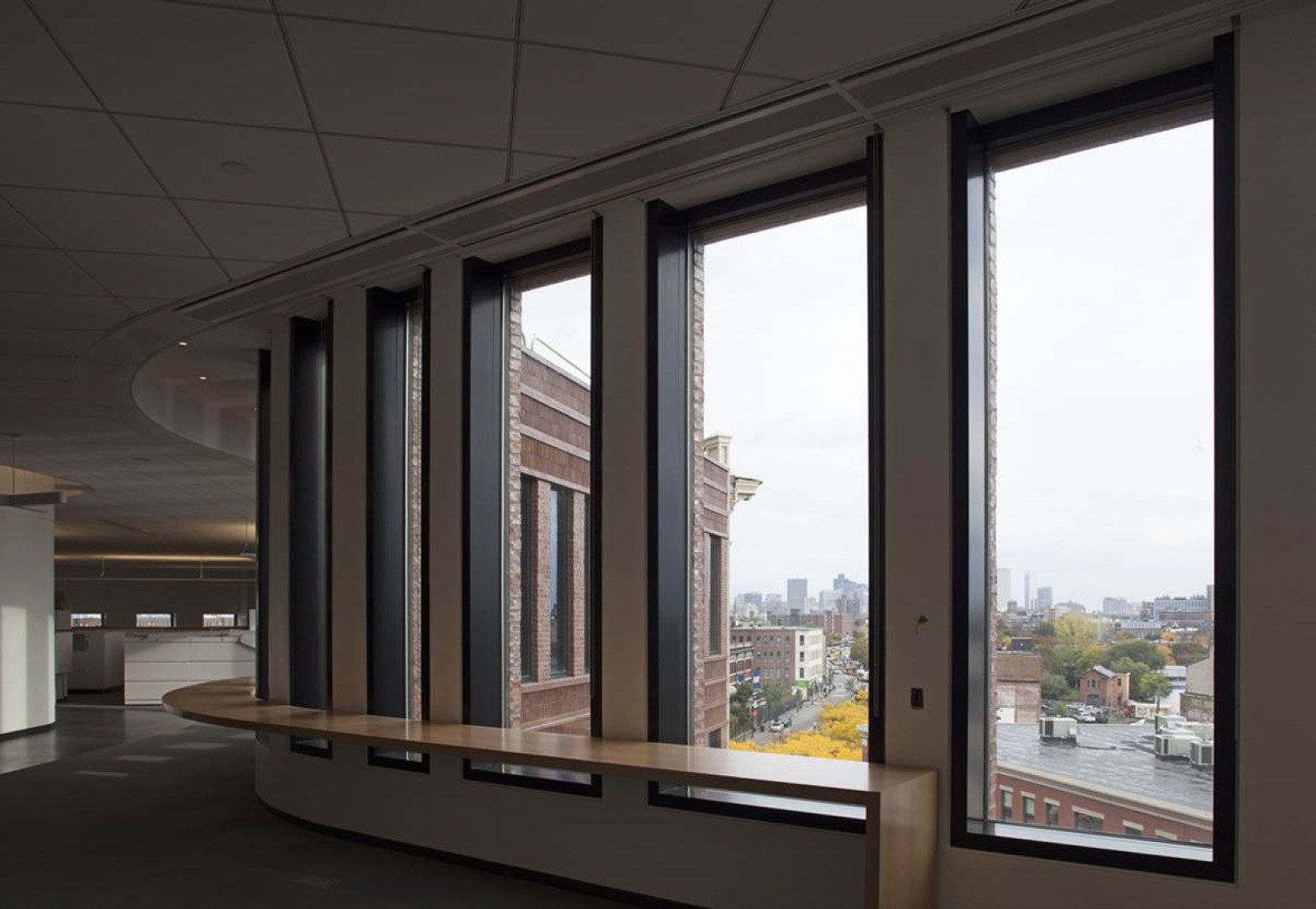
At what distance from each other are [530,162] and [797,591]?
214 centimetres

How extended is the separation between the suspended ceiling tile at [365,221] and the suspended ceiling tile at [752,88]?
77.1 inches

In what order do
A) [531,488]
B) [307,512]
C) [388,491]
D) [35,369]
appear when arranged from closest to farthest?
1. [531,488]
2. [388,491]
3. [307,512]
4. [35,369]

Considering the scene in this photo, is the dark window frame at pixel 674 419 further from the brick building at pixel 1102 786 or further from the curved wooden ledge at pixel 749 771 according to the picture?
the brick building at pixel 1102 786

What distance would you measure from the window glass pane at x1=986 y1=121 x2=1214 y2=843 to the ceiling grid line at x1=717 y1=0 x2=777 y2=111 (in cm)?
114

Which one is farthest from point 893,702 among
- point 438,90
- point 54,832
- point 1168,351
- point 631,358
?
point 54,832

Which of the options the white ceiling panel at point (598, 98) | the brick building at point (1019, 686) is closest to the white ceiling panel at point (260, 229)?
the white ceiling panel at point (598, 98)

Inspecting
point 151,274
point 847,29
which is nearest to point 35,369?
point 151,274

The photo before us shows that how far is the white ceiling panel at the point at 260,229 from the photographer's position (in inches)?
190

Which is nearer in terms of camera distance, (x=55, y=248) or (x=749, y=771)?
(x=749, y=771)

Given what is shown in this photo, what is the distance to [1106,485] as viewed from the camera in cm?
383

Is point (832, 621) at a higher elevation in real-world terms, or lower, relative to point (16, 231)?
lower

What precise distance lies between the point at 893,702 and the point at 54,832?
17.6 ft

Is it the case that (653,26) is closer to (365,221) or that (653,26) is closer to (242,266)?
(365,221)

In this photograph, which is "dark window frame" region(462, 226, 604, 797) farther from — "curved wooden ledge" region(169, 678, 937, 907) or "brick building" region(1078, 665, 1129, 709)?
"brick building" region(1078, 665, 1129, 709)
